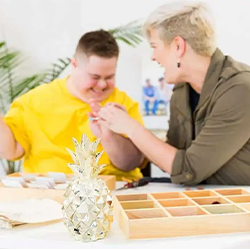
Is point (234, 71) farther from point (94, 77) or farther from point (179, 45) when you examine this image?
point (94, 77)

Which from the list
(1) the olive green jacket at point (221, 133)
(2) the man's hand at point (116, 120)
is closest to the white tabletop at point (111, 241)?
(1) the olive green jacket at point (221, 133)

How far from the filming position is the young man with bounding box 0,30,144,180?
5.69 ft

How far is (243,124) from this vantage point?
4.77 ft

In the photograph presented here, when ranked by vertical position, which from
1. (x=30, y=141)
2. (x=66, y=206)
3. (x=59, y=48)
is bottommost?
(x=30, y=141)

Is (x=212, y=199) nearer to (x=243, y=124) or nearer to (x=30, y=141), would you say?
(x=243, y=124)

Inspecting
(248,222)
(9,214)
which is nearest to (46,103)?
(9,214)

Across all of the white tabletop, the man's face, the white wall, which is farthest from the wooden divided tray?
the white wall

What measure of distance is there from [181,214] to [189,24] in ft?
2.78

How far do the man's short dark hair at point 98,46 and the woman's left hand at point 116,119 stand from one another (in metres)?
0.23

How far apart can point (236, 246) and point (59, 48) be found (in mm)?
2201

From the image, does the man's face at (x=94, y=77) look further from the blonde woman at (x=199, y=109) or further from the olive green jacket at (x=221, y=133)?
the olive green jacket at (x=221, y=133)

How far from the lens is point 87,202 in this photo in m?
0.86

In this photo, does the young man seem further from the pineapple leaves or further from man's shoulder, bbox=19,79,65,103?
the pineapple leaves

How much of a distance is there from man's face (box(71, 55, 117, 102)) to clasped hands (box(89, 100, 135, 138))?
0.08m
